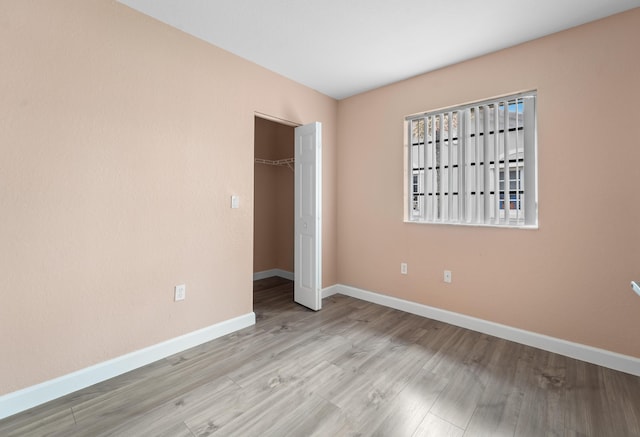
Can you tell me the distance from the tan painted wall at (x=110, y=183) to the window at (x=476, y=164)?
1.96 metres

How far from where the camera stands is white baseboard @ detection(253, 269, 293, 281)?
4.68 metres

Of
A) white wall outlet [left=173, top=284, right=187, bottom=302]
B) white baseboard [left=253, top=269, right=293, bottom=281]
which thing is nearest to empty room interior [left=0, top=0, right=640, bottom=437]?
white wall outlet [left=173, top=284, right=187, bottom=302]

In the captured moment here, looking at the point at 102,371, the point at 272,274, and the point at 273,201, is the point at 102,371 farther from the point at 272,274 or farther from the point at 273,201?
the point at 273,201

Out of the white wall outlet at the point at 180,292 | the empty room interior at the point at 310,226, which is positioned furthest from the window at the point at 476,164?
the white wall outlet at the point at 180,292

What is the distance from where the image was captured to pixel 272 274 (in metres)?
4.93

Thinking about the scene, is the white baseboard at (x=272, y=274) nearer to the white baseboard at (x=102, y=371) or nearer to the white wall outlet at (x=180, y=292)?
the white baseboard at (x=102, y=371)

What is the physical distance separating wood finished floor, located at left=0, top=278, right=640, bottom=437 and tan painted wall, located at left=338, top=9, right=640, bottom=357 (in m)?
0.37

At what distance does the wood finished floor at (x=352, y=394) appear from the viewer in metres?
1.54

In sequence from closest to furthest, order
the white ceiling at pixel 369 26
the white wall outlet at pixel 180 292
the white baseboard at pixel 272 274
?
the white ceiling at pixel 369 26, the white wall outlet at pixel 180 292, the white baseboard at pixel 272 274

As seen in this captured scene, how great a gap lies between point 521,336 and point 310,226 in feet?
7.53

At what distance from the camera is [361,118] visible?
12.1 ft

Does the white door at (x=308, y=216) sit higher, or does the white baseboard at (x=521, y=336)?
the white door at (x=308, y=216)

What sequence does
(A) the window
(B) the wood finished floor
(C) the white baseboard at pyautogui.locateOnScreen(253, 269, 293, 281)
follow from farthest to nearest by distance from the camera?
(C) the white baseboard at pyautogui.locateOnScreen(253, 269, 293, 281)
(A) the window
(B) the wood finished floor

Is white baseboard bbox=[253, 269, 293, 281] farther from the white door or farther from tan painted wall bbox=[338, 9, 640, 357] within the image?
tan painted wall bbox=[338, 9, 640, 357]
